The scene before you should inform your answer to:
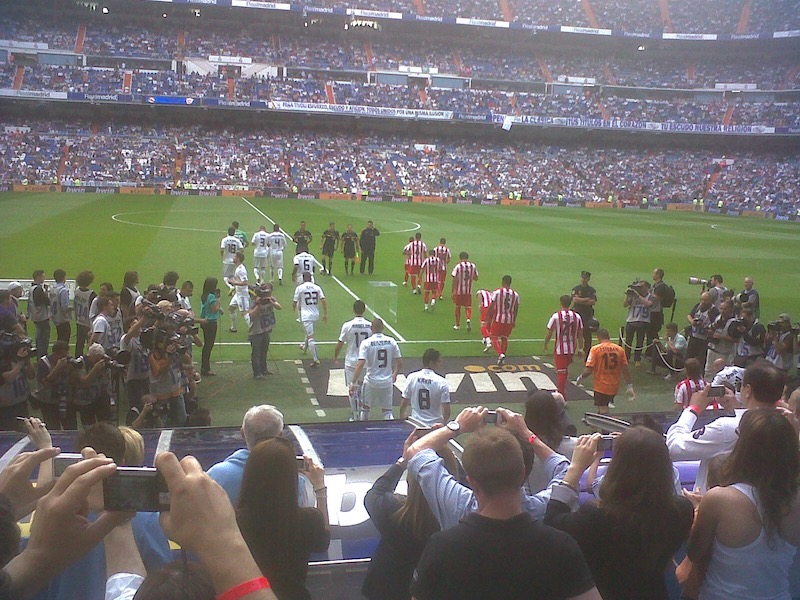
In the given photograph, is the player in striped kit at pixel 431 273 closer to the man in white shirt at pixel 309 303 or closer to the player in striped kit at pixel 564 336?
the man in white shirt at pixel 309 303

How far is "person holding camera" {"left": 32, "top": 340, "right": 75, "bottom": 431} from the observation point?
8.66 m

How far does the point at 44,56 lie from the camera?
191ft

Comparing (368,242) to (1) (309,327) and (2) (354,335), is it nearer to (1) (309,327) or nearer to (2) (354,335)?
(1) (309,327)

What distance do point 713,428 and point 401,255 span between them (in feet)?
75.3

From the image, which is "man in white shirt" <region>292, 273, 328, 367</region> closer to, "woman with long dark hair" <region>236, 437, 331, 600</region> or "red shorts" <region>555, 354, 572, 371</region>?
"red shorts" <region>555, 354, 572, 371</region>

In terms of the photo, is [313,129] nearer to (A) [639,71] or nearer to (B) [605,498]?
(A) [639,71]

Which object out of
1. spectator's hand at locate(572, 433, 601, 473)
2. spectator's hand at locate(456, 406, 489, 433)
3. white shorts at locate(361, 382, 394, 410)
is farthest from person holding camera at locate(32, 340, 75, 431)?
spectator's hand at locate(572, 433, 601, 473)

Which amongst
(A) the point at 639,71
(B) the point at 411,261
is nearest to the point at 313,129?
(A) the point at 639,71

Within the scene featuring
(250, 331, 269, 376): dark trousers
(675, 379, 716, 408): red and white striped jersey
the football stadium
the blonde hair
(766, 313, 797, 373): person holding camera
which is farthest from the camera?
(250, 331, 269, 376): dark trousers

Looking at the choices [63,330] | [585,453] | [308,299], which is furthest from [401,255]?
[585,453]

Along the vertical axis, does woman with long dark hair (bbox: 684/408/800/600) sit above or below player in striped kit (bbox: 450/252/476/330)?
above

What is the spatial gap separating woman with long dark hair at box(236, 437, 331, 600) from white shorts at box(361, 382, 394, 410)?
7.24 metres

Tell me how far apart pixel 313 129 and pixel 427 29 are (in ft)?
49.8

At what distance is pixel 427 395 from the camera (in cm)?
882
